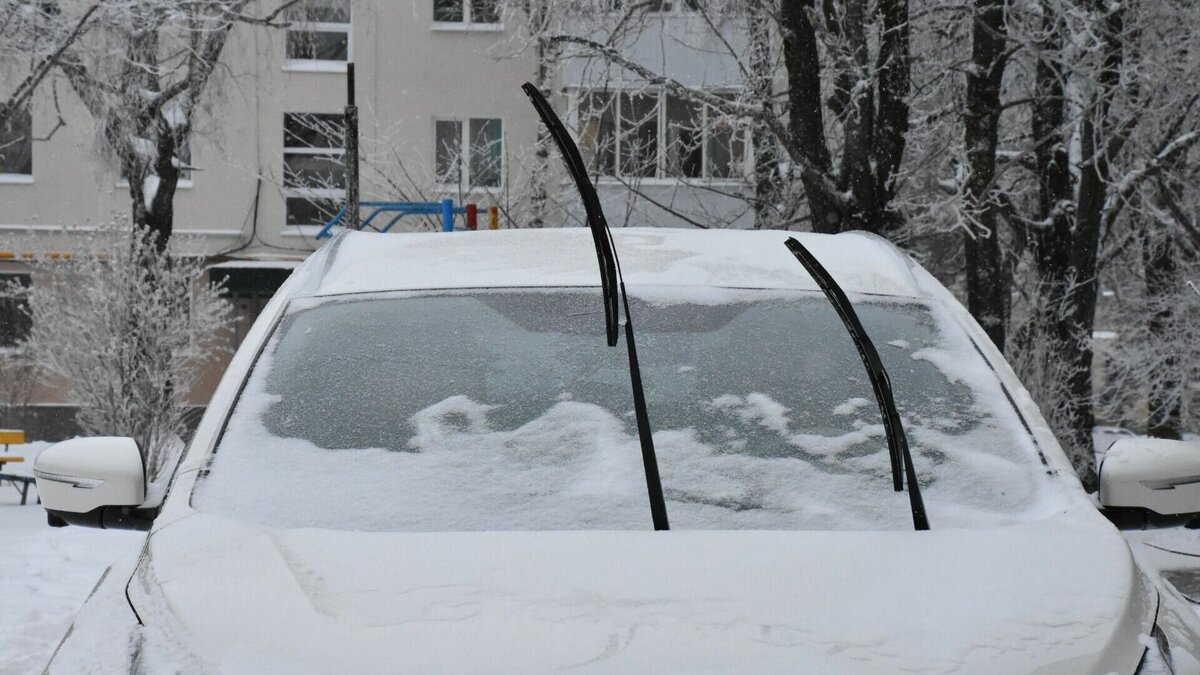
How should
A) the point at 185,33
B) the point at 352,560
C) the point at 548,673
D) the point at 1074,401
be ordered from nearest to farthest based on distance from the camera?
the point at 548,673
the point at 352,560
the point at 1074,401
the point at 185,33

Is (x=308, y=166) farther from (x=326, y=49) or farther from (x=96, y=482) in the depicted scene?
(x=96, y=482)

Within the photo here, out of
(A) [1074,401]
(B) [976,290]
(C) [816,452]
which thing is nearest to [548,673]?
(C) [816,452]

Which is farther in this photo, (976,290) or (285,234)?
(285,234)

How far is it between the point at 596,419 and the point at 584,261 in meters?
0.53

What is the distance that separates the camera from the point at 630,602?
198 centimetres

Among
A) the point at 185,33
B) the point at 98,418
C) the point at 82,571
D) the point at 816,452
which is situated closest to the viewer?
the point at 816,452

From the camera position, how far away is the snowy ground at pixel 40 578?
6.61 meters

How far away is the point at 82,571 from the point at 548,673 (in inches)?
349

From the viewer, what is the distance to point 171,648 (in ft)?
6.54

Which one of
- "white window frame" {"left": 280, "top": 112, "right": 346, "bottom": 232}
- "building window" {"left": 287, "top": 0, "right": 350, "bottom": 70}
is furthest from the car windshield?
"building window" {"left": 287, "top": 0, "right": 350, "bottom": 70}

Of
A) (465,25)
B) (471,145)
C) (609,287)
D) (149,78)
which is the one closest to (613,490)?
(609,287)

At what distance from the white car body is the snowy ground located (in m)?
3.00

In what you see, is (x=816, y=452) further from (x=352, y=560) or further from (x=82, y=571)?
(x=82, y=571)

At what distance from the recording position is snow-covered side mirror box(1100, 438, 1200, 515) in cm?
274
